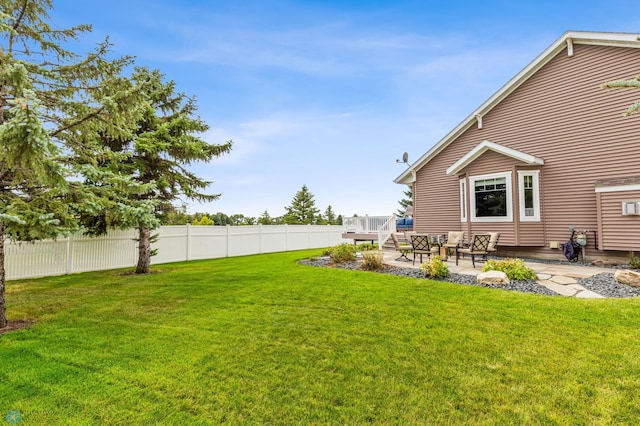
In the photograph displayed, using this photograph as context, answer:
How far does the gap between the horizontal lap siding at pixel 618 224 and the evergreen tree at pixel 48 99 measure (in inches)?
475

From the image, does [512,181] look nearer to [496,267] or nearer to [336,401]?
[496,267]

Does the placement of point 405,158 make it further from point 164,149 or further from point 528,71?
point 164,149

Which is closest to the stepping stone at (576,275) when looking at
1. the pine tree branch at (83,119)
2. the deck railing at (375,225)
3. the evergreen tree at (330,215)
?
the deck railing at (375,225)

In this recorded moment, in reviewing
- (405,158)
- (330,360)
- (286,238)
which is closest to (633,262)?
(405,158)

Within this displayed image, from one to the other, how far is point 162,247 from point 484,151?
1347 centimetres

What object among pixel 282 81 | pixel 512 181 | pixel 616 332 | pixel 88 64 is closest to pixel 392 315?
pixel 616 332

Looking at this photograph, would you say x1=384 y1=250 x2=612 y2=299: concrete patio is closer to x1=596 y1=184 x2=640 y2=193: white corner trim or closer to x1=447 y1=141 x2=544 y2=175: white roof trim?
x1=596 y1=184 x2=640 y2=193: white corner trim

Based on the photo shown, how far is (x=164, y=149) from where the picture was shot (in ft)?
33.9

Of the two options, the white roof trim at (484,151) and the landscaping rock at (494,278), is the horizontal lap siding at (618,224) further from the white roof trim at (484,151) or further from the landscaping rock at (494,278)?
the landscaping rock at (494,278)

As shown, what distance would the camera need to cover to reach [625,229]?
334 inches

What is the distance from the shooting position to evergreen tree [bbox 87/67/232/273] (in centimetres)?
1008

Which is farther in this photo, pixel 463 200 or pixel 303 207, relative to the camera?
pixel 303 207

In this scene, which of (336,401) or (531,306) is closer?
(336,401)

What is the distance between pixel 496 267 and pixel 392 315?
4159mm
